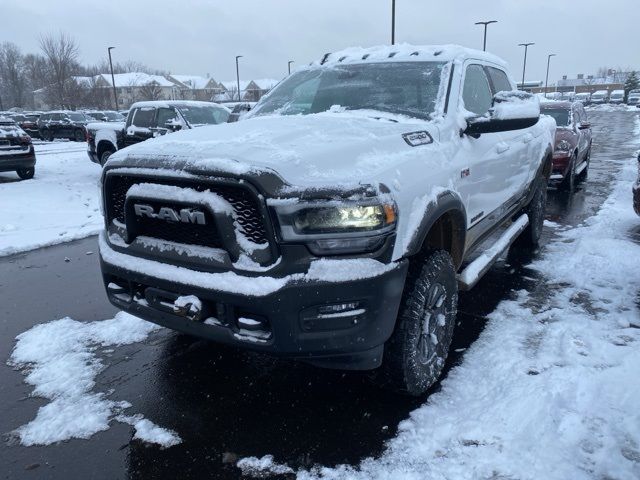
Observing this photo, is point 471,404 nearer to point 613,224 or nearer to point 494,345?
point 494,345

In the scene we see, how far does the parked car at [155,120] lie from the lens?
11.0 m

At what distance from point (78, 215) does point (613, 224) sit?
8.09 meters

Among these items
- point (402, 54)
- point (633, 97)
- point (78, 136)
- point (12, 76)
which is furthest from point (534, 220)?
point (12, 76)

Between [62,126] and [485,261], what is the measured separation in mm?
28957

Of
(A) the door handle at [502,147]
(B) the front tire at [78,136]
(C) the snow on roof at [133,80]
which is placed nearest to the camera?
(A) the door handle at [502,147]

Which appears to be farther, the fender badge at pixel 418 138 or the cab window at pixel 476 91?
the cab window at pixel 476 91

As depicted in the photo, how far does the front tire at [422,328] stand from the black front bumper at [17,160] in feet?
37.1

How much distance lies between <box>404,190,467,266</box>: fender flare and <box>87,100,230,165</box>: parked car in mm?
8494

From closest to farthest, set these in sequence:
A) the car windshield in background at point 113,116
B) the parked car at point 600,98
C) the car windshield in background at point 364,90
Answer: the car windshield in background at point 364,90, the car windshield in background at point 113,116, the parked car at point 600,98

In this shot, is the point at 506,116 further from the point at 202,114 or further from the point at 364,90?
the point at 202,114

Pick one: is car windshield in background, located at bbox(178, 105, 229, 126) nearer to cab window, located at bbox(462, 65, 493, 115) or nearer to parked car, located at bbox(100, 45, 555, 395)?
cab window, located at bbox(462, 65, 493, 115)

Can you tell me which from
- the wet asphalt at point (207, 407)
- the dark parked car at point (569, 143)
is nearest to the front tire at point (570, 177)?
the dark parked car at point (569, 143)

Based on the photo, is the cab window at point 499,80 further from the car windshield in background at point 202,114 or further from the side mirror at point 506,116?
the car windshield in background at point 202,114

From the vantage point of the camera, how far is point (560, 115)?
1060cm
